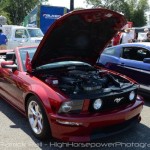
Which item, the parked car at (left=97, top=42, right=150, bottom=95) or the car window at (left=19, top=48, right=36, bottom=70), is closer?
the car window at (left=19, top=48, right=36, bottom=70)

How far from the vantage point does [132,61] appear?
6.57 metres

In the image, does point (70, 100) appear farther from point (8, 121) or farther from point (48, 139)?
point (8, 121)

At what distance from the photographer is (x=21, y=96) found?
15.4 feet

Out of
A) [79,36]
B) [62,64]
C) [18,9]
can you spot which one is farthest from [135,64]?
[18,9]

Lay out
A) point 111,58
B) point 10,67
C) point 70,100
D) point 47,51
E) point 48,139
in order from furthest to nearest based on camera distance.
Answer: point 111,58 → point 10,67 → point 47,51 → point 48,139 → point 70,100

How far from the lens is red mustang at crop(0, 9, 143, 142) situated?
3.82 metres

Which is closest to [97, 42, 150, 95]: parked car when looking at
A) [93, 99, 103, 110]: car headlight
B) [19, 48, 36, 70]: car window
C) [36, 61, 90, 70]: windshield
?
[36, 61, 90, 70]: windshield

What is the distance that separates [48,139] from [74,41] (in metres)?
1.70

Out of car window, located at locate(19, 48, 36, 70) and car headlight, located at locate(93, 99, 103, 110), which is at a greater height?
car window, located at locate(19, 48, 36, 70)

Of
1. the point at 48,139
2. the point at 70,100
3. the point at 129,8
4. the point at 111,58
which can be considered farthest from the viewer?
the point at 129,8

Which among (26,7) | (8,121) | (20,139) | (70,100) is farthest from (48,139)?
(26,7)

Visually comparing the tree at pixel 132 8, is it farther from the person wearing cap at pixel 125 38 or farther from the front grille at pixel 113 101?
the front grille at pixel 113 101

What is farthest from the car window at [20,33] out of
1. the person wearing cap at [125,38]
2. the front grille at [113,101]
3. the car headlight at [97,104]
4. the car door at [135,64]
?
the car headlight at [97,104]

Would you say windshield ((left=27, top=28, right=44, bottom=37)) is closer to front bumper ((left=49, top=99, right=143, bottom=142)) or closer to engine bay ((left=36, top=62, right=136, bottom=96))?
engine bay ((left=36, top=62, right=136, bottom=96))
